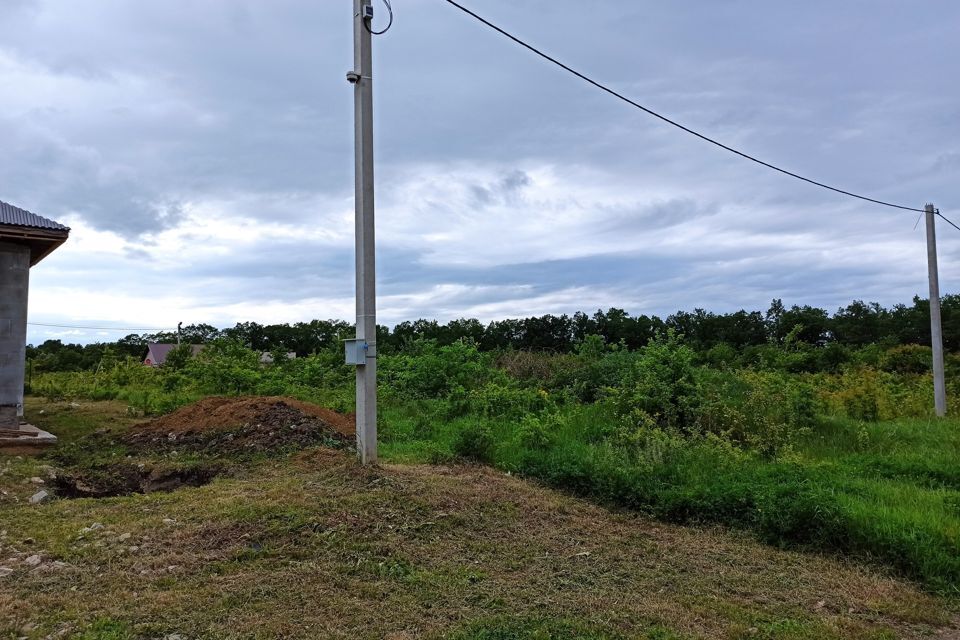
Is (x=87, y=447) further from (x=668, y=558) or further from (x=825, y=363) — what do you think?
(x=825, y=363)

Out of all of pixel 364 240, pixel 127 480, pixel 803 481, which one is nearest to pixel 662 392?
pixel 803 481

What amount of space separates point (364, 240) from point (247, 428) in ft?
12.8

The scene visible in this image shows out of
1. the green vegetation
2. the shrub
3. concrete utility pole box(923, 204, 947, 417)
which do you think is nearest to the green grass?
the green vegetation

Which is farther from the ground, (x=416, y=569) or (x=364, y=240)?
(x=364, y=240)

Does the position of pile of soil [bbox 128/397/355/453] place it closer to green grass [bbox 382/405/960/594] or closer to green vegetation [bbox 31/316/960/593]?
green vegetation [bbox 31/316/960/593]

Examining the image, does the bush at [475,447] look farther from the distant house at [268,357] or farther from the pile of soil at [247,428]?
the distant house at [268,357]

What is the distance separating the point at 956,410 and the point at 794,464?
5.41 metres

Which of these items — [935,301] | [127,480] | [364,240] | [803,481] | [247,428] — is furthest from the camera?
[935,301]

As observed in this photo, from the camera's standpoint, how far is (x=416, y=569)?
13.1 feet

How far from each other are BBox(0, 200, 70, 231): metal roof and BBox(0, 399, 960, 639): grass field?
4.28 m

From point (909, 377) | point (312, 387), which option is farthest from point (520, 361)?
point (909, 377)

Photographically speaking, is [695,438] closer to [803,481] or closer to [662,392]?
[662,392]

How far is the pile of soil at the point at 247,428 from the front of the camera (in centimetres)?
814

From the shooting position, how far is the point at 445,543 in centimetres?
451
